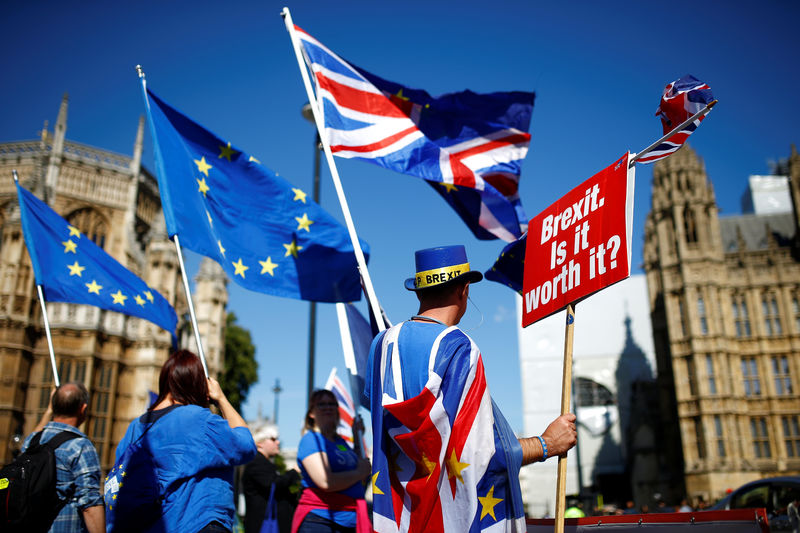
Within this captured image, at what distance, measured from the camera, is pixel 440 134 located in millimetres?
6852

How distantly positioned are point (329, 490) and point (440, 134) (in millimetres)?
3942

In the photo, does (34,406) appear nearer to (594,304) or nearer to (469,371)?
(469,371)

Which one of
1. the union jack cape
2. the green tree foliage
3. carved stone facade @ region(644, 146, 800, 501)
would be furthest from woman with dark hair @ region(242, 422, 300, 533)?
the green tree foliage

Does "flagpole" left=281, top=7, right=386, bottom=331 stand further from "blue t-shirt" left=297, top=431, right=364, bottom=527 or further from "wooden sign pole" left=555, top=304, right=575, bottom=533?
"wooden sign pole" left=555, top=304, right=575, bottom=533

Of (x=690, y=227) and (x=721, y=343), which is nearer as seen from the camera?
(x=721, y=343)

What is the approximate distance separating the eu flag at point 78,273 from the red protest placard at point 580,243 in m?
5.08

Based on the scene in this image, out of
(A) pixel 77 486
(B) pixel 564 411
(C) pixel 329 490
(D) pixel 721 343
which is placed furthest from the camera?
(D) pixel 721 343

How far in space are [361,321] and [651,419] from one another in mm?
38529

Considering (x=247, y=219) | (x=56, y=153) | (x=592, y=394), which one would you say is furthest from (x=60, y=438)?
(x=592, y=394)

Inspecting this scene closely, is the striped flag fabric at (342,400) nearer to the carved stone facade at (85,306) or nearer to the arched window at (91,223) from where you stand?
the carved stone facade at (85,306)

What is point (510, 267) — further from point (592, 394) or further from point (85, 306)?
point (592, 394)

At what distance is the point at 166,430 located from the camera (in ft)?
11.5

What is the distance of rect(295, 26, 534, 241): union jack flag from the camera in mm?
6059

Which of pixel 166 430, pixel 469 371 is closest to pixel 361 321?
pixel 166 430
